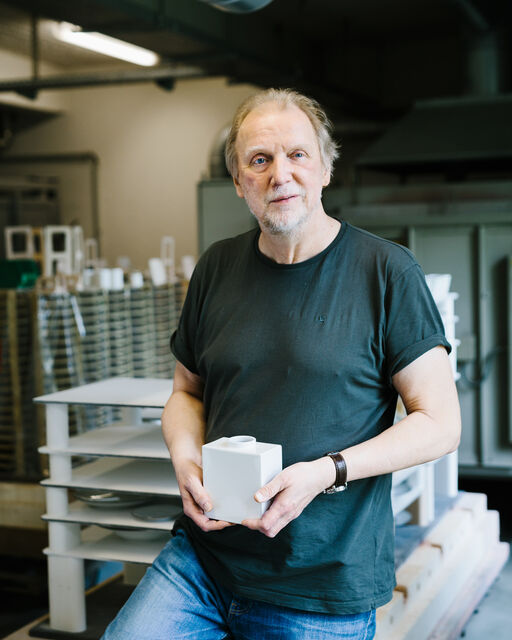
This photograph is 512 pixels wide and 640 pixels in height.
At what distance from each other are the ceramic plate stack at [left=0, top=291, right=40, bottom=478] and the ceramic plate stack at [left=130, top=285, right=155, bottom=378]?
0.58 metres

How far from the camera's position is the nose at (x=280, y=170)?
5.14 ft

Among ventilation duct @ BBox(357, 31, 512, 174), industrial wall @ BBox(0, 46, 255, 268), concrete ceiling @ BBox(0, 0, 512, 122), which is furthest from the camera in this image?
industrial wall @ BBox(0, 46, 255, 268)

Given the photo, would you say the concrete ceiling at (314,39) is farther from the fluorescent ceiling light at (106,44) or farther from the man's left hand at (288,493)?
the man's left hand at (288,493)

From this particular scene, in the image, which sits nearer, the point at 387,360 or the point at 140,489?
the point at 387,360

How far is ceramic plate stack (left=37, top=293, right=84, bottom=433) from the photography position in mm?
4160

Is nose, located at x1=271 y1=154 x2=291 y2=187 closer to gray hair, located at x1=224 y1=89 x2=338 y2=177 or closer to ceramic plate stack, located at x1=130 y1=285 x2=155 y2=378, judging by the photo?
gray hair, located at x1=224 y1=89 x2=338 y2=177

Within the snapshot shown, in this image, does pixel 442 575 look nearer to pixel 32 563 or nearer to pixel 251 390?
pixel 251 390

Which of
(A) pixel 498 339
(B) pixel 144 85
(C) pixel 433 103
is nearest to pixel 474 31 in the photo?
(C) pixel 433 103

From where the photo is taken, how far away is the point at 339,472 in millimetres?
1467

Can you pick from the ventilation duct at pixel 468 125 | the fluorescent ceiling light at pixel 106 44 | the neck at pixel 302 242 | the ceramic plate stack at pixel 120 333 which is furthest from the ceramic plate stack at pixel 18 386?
the fluorescent ceiling light at pixel 106 44

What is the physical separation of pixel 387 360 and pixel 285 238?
1.02 ft

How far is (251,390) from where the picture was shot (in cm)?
161

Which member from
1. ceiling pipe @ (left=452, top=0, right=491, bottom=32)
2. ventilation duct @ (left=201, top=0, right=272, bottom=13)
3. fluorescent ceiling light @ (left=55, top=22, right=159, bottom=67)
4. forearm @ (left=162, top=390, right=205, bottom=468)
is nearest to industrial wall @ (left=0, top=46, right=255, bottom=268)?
fluorescent ceiling light @ (left=55, top=22, right=159, bottom=67)

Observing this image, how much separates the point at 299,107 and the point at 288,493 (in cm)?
75
